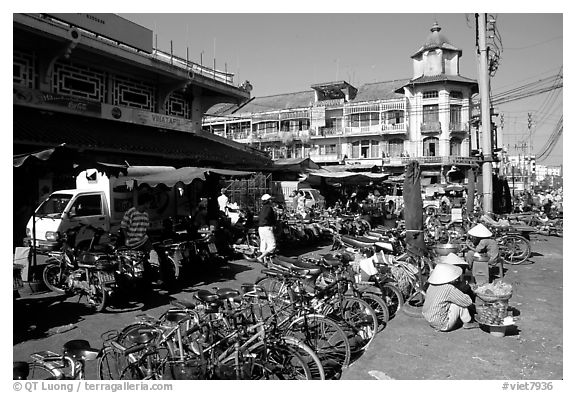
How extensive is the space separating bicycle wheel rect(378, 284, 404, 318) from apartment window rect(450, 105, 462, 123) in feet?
116

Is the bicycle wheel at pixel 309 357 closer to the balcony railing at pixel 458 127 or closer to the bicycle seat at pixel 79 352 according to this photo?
the bicycle seat at pixel 79 352

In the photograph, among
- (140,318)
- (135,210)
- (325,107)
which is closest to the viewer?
(140,318)

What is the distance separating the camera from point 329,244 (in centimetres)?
1408

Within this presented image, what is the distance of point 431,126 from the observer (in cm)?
3797

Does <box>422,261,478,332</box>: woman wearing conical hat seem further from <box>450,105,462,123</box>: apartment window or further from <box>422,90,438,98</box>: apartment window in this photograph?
<box>422,90,438,98</box>: apartment window

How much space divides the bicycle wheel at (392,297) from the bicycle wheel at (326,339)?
1747 mm

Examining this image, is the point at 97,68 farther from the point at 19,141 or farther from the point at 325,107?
the point at 325,107

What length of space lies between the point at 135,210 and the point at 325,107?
36.5 metres

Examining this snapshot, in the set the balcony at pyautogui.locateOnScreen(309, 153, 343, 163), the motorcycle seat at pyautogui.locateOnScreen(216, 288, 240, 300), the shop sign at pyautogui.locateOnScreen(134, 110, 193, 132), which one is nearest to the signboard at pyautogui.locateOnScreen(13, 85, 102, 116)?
the shop sign at pyautogui.locateOnScreen(134, 110, 193, 132)

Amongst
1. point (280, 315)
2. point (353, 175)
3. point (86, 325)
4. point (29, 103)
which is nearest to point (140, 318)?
point (280, 315)

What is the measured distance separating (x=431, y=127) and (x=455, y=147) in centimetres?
302

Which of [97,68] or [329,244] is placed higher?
[97,68]

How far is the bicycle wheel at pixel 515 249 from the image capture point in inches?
381

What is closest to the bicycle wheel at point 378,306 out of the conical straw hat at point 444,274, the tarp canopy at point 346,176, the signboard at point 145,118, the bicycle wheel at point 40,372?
the conical straw hat at point 444,274
